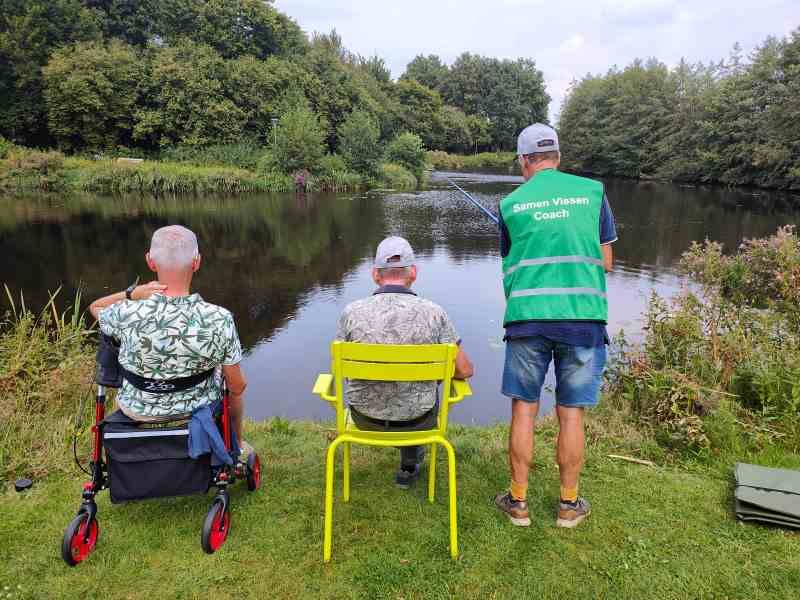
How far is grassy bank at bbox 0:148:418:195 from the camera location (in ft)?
92.3

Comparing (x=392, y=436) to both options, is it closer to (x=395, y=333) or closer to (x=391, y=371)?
(x=391, y=371)

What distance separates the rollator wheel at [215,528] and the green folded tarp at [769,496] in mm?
2718

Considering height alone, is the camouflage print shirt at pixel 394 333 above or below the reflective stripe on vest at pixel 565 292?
below

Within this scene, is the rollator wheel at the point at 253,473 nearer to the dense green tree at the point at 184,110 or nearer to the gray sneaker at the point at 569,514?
the gray sneaker at the point at 569,514

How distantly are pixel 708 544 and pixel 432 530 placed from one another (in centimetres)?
140

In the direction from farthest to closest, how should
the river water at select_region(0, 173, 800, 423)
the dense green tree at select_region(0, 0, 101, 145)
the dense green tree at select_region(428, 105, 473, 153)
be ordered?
the dense green tree at select_region(428, 105, 473, 153)
the dense green tree at select_region(0, 0, 101, 145)
the river water at select_region(0, 173, 800, 423)

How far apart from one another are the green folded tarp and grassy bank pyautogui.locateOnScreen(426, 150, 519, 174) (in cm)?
5465

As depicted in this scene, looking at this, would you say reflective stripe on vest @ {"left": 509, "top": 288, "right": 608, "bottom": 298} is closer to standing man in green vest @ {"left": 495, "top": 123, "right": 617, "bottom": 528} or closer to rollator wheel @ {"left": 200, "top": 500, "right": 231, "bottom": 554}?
standing man in green vest @ {"left": 495, "top": 123, "right": 617, "bottom": 528}

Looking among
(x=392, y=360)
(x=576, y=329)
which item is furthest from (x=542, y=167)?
(x=392, y=360)

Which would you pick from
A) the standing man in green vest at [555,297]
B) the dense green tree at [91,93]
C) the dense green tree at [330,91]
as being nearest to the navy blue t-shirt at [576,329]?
the standing man in green vest at [555,297]

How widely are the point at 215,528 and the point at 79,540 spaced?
614mm

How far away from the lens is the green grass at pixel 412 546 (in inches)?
94.5

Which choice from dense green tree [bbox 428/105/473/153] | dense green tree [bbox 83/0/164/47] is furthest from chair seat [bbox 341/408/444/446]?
dense green tree [bbox 428/105/473/153]

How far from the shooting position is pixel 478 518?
2.90 m
